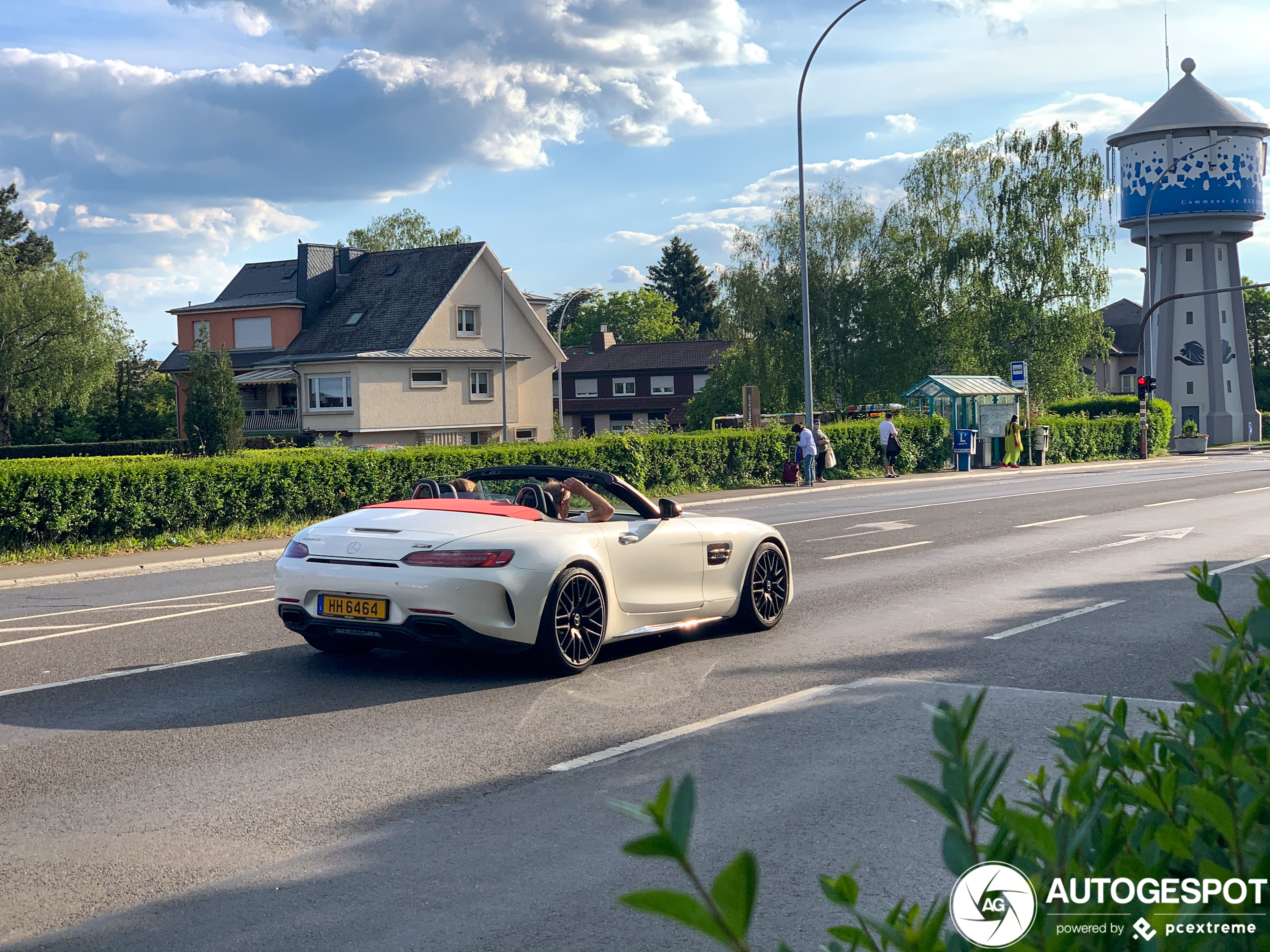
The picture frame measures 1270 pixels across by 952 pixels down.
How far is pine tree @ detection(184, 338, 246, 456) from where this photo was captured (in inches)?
1313

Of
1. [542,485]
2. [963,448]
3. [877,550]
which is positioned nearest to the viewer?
[542,485]

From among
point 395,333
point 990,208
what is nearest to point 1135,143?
point 990,208

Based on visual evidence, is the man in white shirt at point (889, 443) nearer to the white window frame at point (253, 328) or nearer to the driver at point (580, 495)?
the driver at point (580, 495)

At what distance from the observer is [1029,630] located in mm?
9945

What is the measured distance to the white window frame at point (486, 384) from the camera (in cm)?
5778

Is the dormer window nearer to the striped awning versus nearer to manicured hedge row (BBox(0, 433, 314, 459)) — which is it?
the striped awning

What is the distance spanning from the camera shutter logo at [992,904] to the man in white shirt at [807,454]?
30250 mm

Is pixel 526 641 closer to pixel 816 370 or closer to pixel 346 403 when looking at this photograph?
pixel 346 403

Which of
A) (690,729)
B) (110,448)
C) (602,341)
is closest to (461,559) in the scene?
(690,729)

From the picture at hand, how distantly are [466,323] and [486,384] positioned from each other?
299 cm

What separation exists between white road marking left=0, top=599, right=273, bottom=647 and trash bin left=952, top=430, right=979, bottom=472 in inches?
1197

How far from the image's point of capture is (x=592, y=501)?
9242mm

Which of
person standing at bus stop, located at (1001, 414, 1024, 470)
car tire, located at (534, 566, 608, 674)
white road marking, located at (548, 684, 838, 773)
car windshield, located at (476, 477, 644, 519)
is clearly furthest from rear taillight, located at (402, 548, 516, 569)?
person standing at bus stop, located at (1001, 414, 1024, 470)

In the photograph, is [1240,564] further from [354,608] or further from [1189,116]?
[1189,116]
